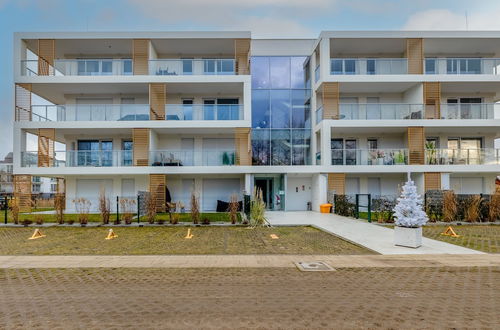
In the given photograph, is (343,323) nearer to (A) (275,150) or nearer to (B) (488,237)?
(B) (488,237)

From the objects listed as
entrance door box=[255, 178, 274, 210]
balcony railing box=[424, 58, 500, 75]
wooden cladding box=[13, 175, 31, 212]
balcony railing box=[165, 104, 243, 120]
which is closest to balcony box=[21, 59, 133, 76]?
balcony railing box=[165, 104, 243, 120]

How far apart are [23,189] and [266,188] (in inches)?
652

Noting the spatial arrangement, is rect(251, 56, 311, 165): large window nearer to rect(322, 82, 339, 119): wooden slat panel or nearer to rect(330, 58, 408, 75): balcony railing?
rect(322, 82, 339, 119): wooden slat panel

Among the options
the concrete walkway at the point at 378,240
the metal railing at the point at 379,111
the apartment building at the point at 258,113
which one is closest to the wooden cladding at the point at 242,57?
the apartment building at the point at 258,113

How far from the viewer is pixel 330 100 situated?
75.0 feet

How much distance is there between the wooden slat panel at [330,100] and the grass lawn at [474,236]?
34.8 ft

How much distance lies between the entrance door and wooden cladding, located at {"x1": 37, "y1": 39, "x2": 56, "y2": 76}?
16582 millimetres

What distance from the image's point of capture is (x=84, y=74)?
22828 millimetres

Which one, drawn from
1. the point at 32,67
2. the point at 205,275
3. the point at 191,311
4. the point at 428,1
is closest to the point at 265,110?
the point at 428,1

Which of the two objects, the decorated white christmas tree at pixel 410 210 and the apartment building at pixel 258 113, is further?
the apartment building at pixel 258 113

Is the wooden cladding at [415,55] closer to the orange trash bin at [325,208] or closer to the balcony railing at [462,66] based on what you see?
the balcony railing at [462,66]

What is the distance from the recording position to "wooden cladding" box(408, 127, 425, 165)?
22.2 m

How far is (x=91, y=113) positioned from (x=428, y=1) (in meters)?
25.8

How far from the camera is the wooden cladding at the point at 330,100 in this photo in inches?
897
